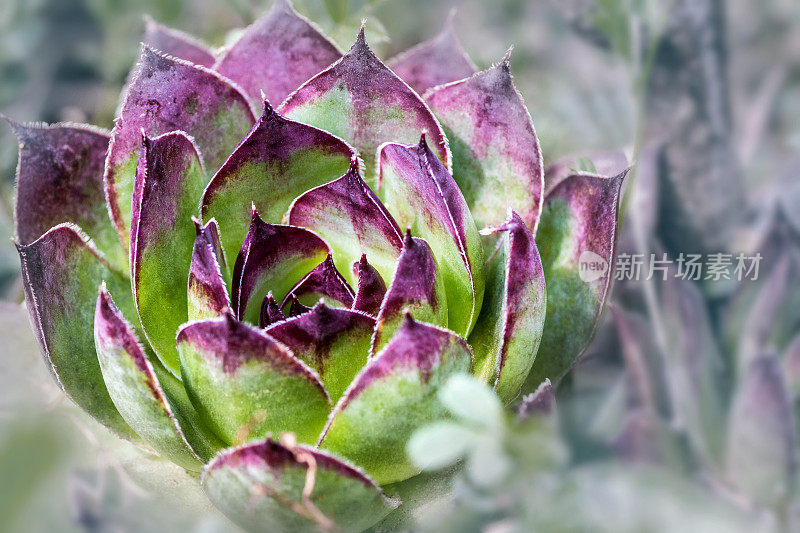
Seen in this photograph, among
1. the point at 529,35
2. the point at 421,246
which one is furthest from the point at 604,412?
the point at 529,35

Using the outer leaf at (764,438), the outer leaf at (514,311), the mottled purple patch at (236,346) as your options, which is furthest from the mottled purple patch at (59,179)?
the outer leaf at (764,438)

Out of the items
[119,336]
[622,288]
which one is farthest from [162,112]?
[622,288]

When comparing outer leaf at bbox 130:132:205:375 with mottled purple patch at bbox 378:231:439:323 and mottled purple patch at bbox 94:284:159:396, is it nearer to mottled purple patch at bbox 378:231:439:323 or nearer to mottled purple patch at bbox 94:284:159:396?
mottled purple patch at bbox 94:284:159:396

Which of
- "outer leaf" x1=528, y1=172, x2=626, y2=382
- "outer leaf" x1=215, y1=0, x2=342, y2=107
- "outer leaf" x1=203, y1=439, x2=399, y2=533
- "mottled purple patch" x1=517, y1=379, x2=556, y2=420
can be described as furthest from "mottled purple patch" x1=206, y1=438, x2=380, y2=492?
"outer leaf" x1=215, y1=0, x2=342, y2=107

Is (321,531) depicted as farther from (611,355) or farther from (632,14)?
(632,14)

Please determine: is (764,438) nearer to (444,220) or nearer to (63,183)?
(444,220)

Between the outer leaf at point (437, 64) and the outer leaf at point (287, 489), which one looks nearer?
the outer leaf at point (287, 489)

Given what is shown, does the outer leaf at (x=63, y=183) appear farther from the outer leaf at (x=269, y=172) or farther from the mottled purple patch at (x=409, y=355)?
the mottled purple patch at (x=409, y=355)
